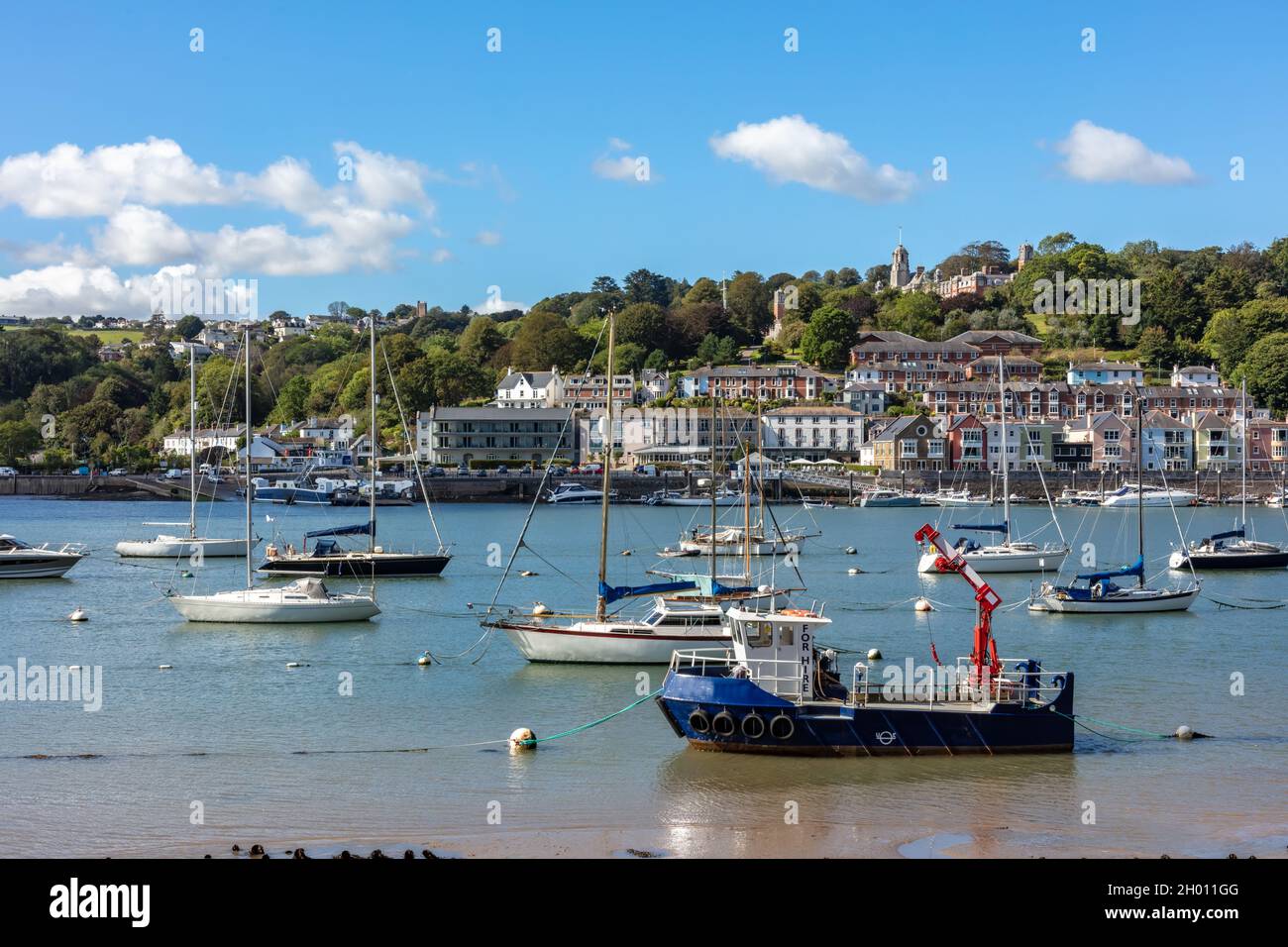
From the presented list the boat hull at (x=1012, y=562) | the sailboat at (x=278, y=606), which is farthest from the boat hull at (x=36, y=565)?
the boat hull at (x=1012, y=562)

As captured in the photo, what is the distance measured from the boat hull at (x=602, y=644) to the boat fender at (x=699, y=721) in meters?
7.11

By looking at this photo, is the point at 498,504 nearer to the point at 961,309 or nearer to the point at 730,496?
the point at 730,496

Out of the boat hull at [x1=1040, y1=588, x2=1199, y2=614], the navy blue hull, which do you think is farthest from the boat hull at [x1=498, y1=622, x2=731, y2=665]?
the boat hull at [x1=1040, y1=588, x2=1199, y2=614]

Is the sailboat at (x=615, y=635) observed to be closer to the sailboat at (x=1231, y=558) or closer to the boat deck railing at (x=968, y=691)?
the boat deck railing at (x=968, y=691)

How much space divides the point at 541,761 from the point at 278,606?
656 inches

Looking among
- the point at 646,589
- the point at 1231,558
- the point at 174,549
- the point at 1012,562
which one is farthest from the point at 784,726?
the point at 174,549

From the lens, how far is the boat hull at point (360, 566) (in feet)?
157

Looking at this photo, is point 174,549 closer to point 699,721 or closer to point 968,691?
point 699,721

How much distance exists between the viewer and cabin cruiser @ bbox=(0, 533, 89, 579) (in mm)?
48062

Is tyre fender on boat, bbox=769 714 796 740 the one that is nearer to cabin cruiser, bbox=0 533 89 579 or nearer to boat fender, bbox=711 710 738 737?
boat fender, bbox=711 710 738 737

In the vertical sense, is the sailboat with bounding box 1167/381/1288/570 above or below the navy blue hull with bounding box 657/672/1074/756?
below

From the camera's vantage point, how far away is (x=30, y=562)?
4866 centimetres

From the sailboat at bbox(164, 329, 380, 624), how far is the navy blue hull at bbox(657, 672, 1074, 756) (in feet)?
57.3
